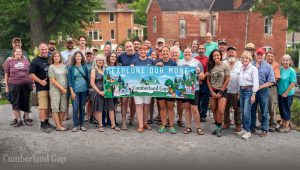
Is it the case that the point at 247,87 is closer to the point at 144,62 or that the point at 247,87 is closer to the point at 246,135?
the point at 246,135

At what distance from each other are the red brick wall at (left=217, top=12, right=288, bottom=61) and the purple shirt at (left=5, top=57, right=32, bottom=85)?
3230cm

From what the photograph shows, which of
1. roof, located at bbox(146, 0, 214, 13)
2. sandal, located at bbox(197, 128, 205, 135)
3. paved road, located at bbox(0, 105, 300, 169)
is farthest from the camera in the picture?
roof, located at bbox(146, 0, 214, 13)

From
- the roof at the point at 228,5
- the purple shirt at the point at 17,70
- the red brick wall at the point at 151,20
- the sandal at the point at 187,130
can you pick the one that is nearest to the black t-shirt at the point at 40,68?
the purple shirt at the point at 17,70

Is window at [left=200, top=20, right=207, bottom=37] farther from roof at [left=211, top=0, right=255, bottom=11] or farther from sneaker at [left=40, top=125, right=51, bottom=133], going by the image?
sneaker at [left=40, top=125, right=51, bottom=133]

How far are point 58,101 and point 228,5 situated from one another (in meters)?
34.7

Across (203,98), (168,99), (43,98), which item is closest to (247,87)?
(203,98)

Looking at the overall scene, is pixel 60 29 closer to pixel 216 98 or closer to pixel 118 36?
pixel 216 98

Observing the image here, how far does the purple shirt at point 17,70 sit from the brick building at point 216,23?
31672 millimetres

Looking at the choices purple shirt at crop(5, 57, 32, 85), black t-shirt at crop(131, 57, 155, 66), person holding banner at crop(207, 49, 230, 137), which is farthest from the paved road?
black t-shirt at crop(131, 57, 155, 66)

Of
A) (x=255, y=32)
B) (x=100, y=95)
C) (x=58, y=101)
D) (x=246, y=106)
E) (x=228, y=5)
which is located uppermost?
(x=228, y=5)

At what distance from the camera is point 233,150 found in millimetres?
7410

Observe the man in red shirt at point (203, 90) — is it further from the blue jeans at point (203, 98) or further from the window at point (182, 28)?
the window at point (182, 28)

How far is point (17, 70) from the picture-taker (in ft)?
29.2

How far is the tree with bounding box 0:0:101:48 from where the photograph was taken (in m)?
21.7
